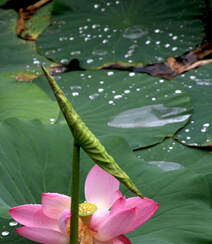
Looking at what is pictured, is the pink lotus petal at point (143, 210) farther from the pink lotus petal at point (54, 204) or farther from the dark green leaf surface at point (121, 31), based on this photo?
the dark green leaf surface at point (121, 31)

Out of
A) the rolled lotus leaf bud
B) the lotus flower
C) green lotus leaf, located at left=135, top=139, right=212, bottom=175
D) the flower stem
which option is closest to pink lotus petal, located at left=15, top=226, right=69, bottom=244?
the lotus flower

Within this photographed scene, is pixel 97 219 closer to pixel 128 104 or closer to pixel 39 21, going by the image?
pixel 128 104

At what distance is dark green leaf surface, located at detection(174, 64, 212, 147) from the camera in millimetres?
1557

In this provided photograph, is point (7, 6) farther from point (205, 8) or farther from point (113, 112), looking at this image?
point (113, 112)

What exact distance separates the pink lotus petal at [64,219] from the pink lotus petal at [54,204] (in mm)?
25

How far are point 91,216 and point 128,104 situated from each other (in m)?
0.96

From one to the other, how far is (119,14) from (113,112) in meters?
0.78

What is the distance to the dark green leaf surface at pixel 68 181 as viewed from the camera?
914 millimetres

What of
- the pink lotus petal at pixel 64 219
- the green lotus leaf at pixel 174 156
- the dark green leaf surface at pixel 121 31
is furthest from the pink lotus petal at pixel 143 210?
the dark green leaf surface at pixel 121 31

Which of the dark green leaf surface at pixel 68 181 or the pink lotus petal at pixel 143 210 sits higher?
the pink lotus petal at pixel 143 210

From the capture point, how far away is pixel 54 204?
81 centimetres

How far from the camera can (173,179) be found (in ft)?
3.45

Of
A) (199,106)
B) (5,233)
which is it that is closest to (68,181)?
(5,233)

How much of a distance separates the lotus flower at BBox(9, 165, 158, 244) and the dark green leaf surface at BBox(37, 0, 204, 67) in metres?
1.26
